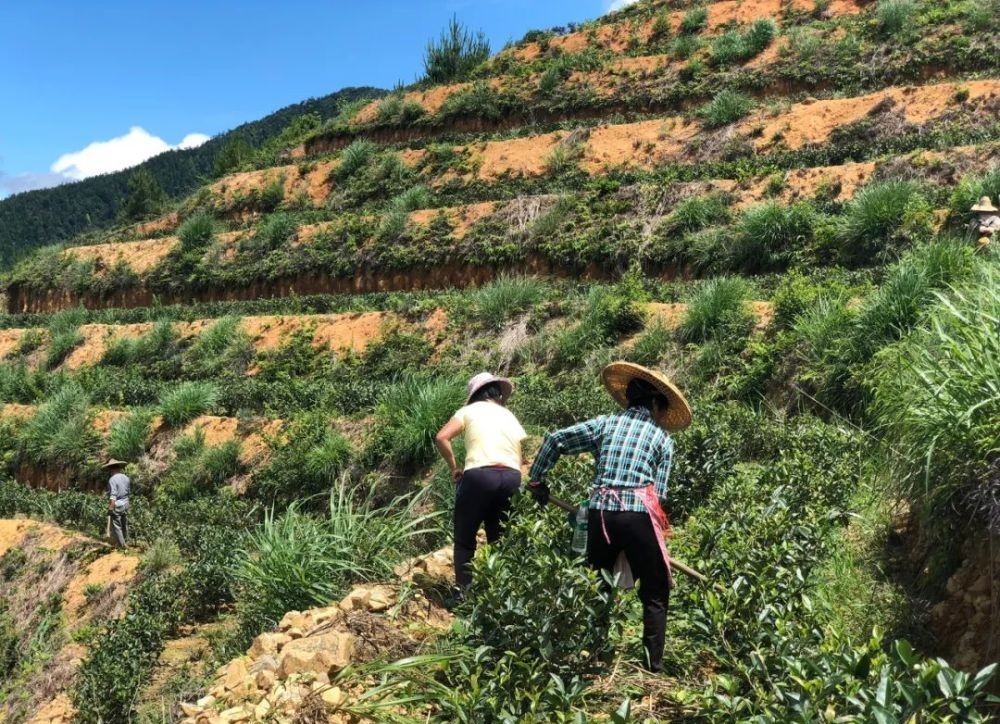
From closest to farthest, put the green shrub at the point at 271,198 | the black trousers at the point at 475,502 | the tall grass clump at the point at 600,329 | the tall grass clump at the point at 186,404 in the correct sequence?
1. the black trousers at the point at 475,502
2. the tall grass clump at the point at 600,329
3. the tall grass clump at the point at 186,404
4. the green shrub at the point at 271,198

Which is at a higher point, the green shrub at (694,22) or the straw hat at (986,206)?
the green shrub at (694,22)

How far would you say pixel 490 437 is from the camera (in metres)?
4.59

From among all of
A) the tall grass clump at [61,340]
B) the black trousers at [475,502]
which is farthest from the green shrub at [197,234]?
the black trousers at [475,502]

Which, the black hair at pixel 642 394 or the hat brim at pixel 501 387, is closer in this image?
the black hair at pixel 642 394

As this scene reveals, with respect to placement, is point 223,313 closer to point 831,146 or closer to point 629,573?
point 831,146

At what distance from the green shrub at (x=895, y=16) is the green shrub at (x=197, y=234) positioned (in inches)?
758

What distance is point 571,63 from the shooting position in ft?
82.2

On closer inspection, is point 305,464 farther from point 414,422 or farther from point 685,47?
point 685,47

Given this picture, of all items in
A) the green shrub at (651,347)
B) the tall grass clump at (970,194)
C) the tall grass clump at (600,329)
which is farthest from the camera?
the tall grass clump at (600,329)

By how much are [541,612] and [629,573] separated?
505 millimetres

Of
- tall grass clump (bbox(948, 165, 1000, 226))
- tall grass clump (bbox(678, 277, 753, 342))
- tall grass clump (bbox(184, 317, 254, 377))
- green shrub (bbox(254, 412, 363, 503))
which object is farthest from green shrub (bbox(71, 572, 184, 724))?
tall grass clump (bbox(948, 165, 1000, 226))

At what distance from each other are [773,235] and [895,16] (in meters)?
10.4

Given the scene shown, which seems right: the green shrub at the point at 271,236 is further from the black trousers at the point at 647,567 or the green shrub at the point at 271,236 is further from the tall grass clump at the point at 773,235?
the black trousers at the point at 647,567

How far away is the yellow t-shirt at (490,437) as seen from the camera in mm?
4574
